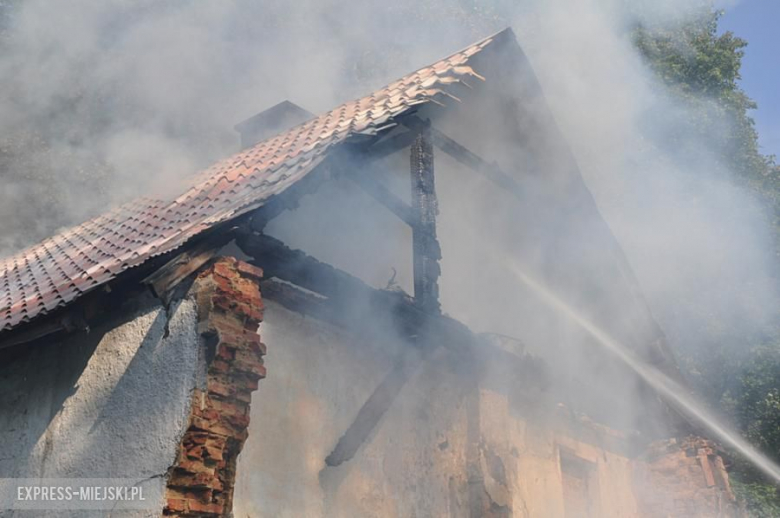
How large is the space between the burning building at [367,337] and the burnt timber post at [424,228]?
0.02 metres

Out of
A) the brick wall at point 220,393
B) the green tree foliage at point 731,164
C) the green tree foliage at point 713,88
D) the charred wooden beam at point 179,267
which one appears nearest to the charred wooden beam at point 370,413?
the brick wall at point 220,393

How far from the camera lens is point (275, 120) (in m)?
10.1

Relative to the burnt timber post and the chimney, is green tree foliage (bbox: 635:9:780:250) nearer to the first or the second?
the chimney

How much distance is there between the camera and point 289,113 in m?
10.1

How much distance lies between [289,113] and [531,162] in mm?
3628

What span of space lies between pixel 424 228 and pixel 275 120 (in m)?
4.95

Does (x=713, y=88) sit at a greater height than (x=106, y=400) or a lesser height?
greater

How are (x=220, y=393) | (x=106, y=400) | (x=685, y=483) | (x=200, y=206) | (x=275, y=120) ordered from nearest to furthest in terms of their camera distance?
(x=220, y=393) → (x=106, y=400) → (x=200, y=206) → (x=685, y=483) → (x=275, y=120)

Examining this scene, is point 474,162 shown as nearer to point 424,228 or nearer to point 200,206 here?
point 424,228

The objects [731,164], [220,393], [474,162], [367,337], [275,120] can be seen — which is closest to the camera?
[220,393]

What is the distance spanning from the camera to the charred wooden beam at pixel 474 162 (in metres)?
6.85

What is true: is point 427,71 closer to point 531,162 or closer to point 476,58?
point 476,58

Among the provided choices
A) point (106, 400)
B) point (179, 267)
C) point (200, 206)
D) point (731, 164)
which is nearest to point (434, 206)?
point (200, 206)

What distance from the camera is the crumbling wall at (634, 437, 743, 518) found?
9195 mm
